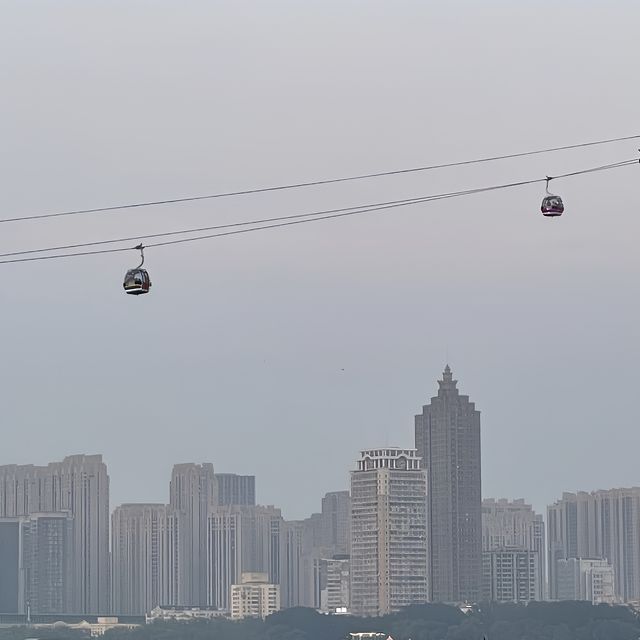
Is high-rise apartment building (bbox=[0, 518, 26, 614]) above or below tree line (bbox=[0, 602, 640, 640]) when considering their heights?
above

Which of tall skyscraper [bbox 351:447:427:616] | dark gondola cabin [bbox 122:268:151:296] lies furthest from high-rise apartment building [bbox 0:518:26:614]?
dark gondola cabin [bbox 122:268:151:296]

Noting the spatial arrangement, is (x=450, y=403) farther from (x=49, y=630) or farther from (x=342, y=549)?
(x=49, y=630)

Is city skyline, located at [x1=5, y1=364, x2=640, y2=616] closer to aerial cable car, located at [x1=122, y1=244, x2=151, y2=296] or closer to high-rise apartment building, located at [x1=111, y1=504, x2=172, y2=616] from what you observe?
high-rise apartment building, located at [x1=111, y1=504, x2=172, y2=616]

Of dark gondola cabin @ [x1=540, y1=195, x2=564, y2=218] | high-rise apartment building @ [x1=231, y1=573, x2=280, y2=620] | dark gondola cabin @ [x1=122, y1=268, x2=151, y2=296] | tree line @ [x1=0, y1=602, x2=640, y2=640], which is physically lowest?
tree line @ [x1=0, y1=602, x2=640, y2=640]

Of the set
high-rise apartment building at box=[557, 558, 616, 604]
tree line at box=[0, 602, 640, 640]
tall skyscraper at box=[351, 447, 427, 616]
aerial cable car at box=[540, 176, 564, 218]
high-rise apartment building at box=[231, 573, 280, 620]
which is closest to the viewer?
aerial cable car at box=[540, 176, 564, 218]

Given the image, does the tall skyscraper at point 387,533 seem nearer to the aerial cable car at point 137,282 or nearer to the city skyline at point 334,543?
the city skyline at point 334,543

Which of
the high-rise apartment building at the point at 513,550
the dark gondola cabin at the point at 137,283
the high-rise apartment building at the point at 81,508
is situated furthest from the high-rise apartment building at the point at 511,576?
the dark gondola cabin at the point at 137,283
